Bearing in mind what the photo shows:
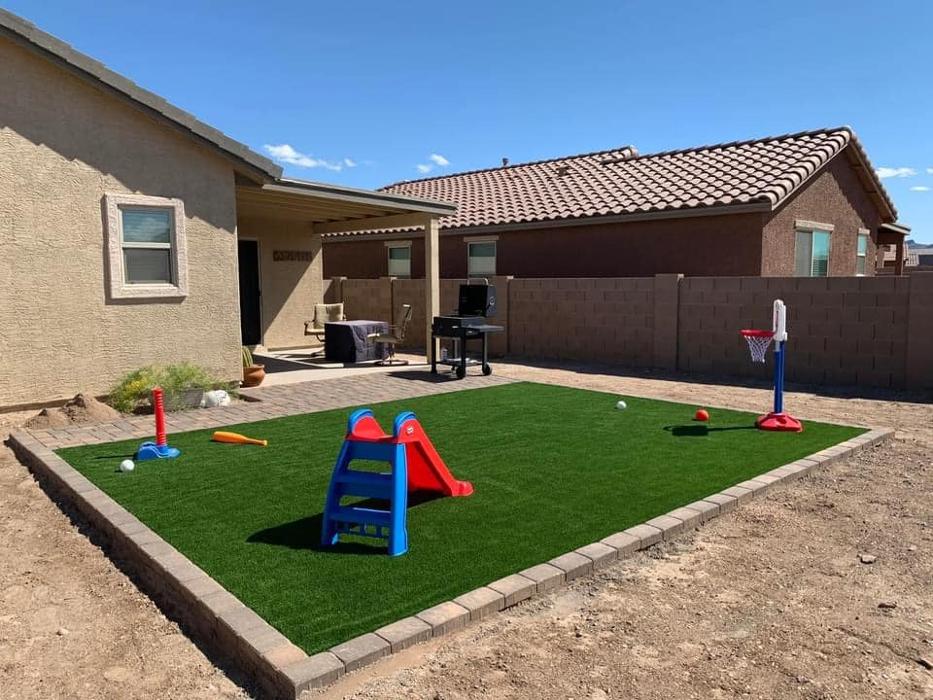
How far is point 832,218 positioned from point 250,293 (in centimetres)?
1445

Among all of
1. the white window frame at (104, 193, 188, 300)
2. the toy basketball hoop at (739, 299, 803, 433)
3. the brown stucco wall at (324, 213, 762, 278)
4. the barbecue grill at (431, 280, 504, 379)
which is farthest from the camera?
the brown stucco wall at (324, 213, 762, 278)

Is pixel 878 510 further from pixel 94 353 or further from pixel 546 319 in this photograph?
pixel 546 319

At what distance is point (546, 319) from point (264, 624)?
12.3 metres

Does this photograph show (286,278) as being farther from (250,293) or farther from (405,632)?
(405,632)

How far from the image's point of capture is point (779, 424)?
8.13 m

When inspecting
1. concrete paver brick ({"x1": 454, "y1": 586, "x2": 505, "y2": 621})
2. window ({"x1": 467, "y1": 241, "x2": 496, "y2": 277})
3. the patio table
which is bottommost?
concrete paver brick ({"x1": 454, "y1": 586, "x2": 505, "y2": 621})

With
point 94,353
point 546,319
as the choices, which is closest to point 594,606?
point 94,353

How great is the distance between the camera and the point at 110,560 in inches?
189

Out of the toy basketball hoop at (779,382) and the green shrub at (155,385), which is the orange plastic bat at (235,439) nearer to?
the green shrub at (155,385)

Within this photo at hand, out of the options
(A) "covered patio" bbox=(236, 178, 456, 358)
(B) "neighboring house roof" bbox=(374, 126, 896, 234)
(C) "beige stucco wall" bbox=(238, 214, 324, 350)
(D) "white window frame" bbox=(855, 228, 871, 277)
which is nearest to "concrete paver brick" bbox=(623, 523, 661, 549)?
(A) "covered patio" bbox=(236, 178, 456, 358)

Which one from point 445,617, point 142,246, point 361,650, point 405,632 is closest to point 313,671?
point 361,650

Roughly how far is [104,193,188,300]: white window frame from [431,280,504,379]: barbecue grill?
438 cm

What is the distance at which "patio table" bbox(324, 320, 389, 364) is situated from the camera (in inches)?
563

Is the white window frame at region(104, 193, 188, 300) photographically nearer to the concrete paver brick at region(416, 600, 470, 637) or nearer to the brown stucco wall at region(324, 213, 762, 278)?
the concrete paver brick at region(416, 600, 470, 637)
